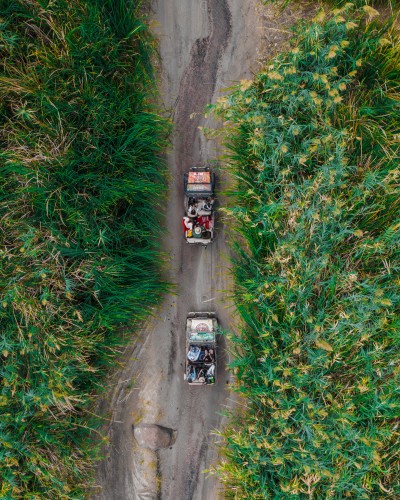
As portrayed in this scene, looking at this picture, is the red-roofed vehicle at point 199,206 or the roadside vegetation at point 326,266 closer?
the roadside vegetation at point 326,266

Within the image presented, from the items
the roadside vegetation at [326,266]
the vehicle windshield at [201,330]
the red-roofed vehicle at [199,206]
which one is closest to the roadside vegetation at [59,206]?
the red-roofed vehicle at [199,206]

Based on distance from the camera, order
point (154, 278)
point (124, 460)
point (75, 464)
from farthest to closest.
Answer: point (124, 460)
point (154, 278)
point (75, 464)

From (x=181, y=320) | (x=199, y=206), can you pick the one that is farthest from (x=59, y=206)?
(x=181, y=320)

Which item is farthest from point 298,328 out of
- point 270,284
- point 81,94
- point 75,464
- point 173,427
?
point 81,94

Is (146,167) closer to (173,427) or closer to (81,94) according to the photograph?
(81,94)

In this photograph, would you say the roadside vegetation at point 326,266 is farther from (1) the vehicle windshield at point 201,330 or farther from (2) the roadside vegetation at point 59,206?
(2) the roadside vegetation at point 59,206

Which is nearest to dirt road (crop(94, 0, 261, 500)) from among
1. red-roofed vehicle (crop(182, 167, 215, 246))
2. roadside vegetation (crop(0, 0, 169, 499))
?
red-roofed vehicle (crop(182, 167, 215, 246))
